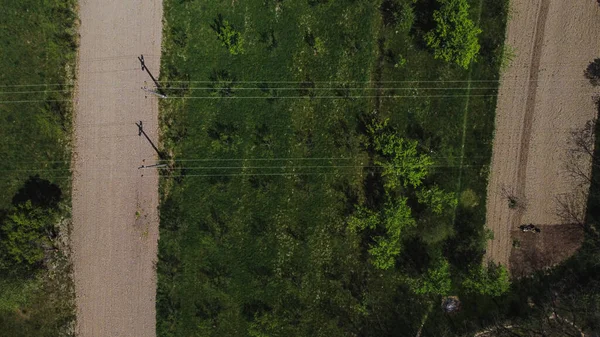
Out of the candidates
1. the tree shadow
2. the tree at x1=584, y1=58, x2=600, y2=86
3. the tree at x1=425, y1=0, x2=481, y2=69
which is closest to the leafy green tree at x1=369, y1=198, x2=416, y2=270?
the tree at x1=425, y1=0, x2=481, y2=69

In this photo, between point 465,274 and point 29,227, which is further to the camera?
point 465,274

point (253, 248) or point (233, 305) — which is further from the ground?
point (253, 248)

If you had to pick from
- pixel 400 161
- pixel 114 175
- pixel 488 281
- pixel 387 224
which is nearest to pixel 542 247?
pixel 488 281

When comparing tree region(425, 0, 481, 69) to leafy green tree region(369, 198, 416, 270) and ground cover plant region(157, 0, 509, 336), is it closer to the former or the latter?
ground cover plant region(157, 0, 509, 336)

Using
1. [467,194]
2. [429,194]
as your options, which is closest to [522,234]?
[467,194]

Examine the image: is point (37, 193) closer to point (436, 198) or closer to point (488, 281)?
point (436, 198)

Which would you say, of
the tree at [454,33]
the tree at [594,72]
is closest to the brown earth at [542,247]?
the tree at [594,72]

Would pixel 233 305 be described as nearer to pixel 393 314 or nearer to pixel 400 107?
pixel 393 314
